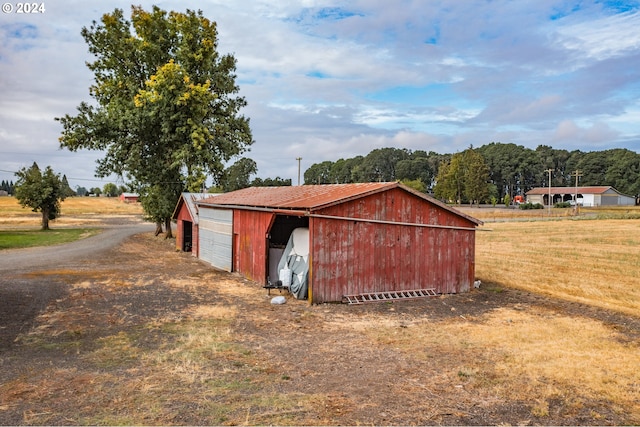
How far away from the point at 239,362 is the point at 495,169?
127548 mm

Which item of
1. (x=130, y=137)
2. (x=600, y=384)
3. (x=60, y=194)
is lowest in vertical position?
(x=600, y=384)

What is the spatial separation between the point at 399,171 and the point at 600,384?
4934 inches

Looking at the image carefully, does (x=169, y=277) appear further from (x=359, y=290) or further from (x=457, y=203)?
(x=457, y=203)

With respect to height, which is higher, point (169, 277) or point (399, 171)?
point (399, 171)

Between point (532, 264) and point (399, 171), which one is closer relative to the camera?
point (532, 264)

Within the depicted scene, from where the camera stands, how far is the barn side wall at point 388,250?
15.4m

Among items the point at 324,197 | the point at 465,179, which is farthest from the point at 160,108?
the point at 465,179

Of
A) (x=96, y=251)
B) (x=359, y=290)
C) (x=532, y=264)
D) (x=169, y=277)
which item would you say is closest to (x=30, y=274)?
(x=169, y=277)

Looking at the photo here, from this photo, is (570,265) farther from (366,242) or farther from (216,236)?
(216,236)

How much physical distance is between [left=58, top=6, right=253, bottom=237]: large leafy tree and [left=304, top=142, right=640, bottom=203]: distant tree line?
68.0 m

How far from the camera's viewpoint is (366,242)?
16219 millimetres

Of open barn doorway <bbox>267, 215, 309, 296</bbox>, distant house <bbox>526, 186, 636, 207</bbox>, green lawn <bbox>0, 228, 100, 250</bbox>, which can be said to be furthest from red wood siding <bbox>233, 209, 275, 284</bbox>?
distant house <bbox>526, 186, 636, 207</bbox>

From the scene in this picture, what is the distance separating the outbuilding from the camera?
15.4 meters

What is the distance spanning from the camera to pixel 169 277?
66.0ft
